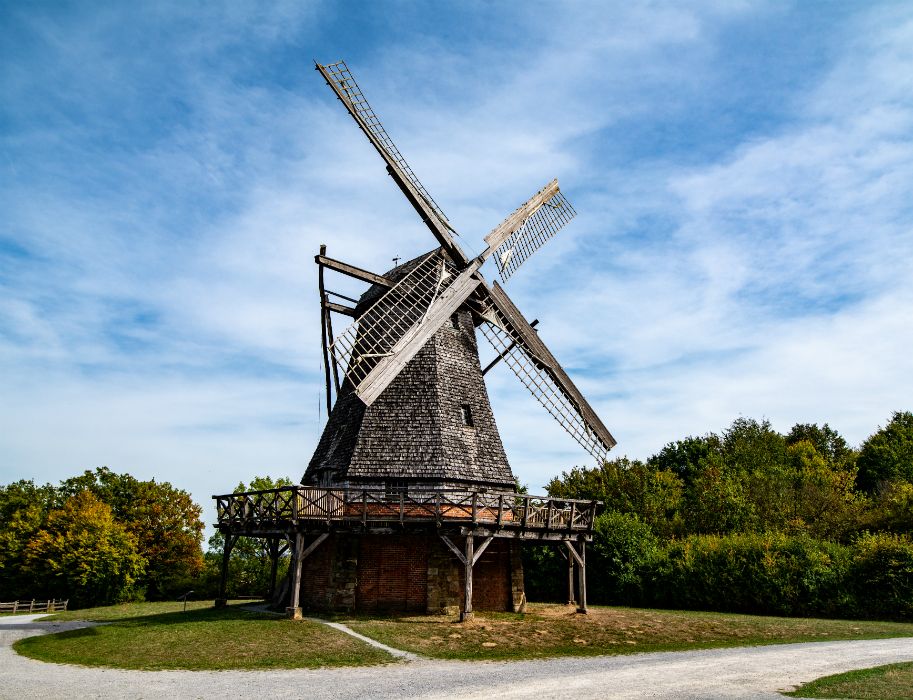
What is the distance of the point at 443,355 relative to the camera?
2105 cm

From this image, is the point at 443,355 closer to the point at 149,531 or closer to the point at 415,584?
the point at 415,584

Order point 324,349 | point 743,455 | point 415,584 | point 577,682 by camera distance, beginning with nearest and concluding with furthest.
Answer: point 577,682 < point 415,584 < point 324,349 < point 743,455

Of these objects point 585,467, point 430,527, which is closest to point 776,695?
point 430,527

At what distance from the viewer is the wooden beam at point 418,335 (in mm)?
18031

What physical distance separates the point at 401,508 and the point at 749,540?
14.6 m

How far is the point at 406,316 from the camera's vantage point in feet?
68.8

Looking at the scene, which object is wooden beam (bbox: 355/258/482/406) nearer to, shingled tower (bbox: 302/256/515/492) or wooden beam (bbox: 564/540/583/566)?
shingled tower (bbox: 302/256/515/492)

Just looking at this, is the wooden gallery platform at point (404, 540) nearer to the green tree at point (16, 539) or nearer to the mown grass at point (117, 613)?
the mown grass at point (117, 613)

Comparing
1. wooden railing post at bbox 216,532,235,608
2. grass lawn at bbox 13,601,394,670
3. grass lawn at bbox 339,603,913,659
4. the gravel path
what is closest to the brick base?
grass lawn at bbox 339,603,913,659

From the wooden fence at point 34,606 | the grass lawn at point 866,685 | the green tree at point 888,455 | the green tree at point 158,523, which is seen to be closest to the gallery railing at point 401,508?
the grass lawn at point 866,685

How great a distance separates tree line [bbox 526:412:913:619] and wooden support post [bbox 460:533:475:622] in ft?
36.6

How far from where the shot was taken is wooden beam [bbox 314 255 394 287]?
2061 centimetres

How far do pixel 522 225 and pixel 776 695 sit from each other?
1737 cm

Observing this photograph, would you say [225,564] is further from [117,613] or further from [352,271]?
[352,271]
